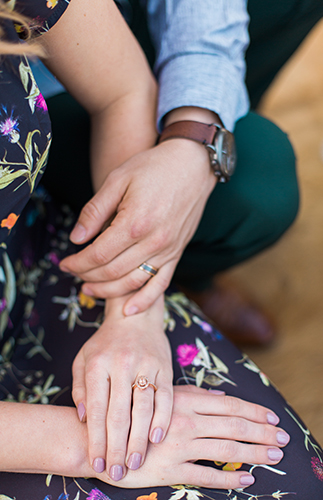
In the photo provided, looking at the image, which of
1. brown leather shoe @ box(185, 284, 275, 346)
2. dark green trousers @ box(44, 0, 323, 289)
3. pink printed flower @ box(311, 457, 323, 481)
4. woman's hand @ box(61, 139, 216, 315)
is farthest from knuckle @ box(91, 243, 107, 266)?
brown leather shoe @ box(185, 284, 275, 346)

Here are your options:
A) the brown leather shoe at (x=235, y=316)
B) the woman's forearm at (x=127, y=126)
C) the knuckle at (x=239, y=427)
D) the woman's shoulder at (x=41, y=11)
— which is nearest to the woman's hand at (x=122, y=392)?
the knuckle at (x=239, y=427)

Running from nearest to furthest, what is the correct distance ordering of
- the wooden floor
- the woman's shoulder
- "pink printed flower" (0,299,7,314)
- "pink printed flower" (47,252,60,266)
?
the woman's shoulder
"pink printed flower" (0,299,7,314)
"pink printed flower" (47,252,60,266)
the wooden floor

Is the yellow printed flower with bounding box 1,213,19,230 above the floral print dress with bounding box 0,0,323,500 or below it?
above

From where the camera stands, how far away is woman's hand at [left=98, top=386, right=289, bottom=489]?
0.54m

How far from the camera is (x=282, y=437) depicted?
1.95 ft

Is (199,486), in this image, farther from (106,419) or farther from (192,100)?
(192,100)

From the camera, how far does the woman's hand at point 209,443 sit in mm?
538

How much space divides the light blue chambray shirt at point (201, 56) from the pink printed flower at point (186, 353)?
419mm

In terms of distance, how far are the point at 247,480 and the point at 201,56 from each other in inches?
28.6

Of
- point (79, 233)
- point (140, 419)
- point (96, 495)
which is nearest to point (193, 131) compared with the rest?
point (79, 233)

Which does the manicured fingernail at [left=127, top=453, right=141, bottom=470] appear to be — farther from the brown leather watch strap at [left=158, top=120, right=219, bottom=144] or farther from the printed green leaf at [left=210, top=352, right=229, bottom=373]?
the brown leather watch strap at [left=158, top=120, right=219, bottom=144]

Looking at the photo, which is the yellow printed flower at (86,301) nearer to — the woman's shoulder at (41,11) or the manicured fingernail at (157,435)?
the manicured fingernail at (157,435)

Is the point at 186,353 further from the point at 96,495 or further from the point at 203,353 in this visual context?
the point at 96,495

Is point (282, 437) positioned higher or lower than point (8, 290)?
lower
